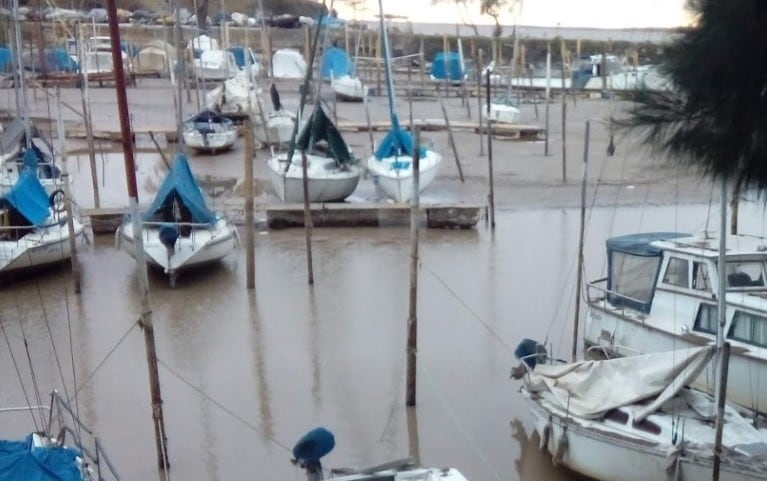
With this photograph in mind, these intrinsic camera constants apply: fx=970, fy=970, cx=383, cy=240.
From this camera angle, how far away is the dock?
79.0 feet

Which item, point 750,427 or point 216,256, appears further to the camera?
point 216,256

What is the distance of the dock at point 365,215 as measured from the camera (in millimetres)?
24094

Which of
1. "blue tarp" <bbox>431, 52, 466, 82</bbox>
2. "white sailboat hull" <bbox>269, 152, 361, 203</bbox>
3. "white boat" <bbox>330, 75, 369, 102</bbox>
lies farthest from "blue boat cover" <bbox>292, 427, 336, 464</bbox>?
"blue tarp" <bbox>431, 52, 466, 82</bbox>

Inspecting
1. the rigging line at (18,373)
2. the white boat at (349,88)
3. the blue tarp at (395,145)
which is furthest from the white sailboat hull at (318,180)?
the white boat at (349,88)

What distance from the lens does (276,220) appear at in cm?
2450

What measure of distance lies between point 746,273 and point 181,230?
11.7 meters

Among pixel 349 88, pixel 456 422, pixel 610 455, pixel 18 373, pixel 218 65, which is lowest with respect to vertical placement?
pixel 456 422

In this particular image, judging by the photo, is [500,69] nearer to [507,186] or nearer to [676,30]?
[507,186]

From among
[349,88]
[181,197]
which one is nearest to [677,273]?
[181,197]

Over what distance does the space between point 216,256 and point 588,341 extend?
8.66m

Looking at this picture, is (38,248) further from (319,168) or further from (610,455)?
(610,455)

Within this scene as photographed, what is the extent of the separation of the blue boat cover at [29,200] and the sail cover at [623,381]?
42.8 ft

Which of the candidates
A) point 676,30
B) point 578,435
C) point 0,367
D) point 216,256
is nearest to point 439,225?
point 216,256

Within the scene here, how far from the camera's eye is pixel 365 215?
80.5 ft
